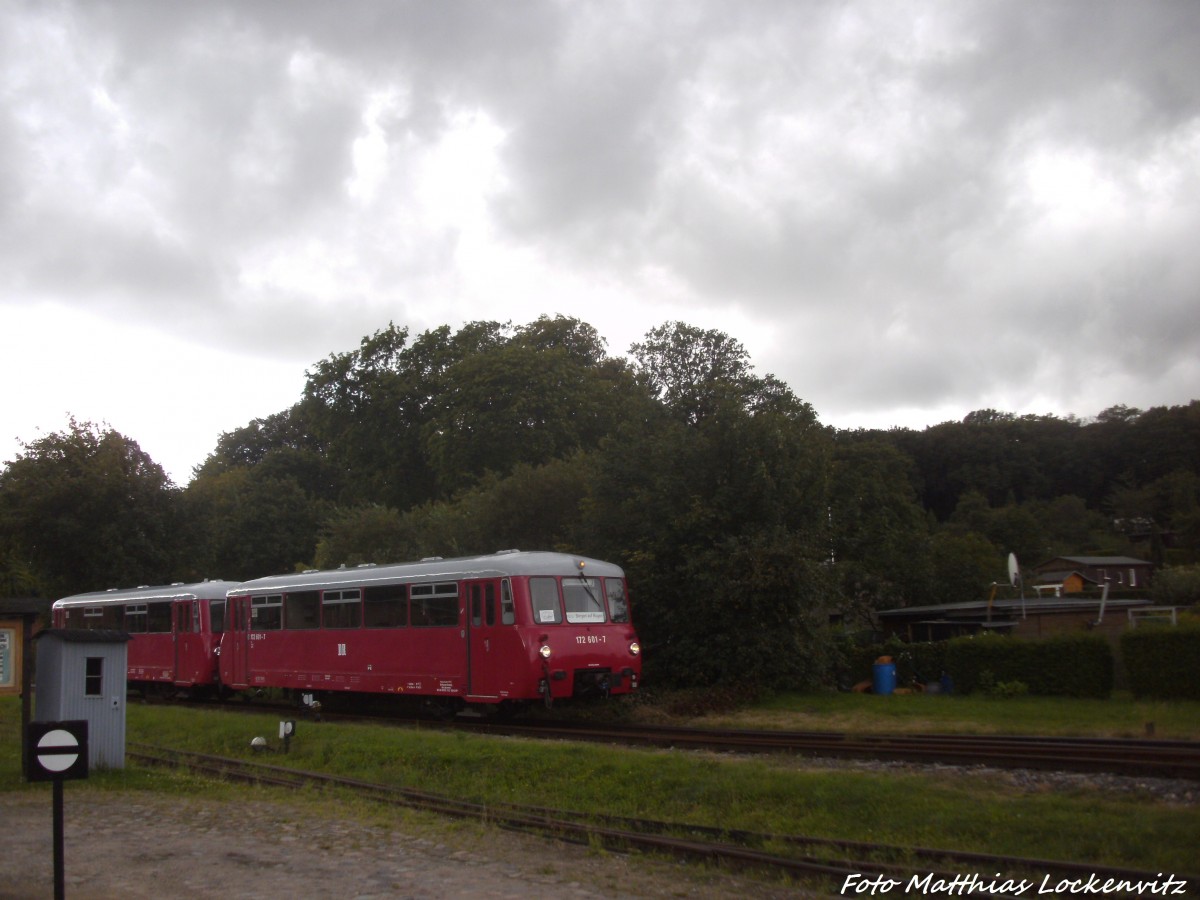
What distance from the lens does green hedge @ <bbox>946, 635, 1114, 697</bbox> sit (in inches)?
874

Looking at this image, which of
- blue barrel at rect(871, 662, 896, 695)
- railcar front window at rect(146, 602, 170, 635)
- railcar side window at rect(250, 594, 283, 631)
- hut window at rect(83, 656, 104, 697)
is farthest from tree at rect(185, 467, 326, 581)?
hut window at rect(83, 656, 104, 697)

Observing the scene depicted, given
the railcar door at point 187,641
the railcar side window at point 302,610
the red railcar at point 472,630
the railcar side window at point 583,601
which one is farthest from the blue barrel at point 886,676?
the railcar door at point 187,641

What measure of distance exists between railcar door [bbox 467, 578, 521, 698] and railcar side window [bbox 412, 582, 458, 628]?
1.69ft

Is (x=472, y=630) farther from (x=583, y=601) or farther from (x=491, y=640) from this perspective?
(x=583, y=601)

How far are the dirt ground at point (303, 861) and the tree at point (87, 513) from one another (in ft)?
88.1

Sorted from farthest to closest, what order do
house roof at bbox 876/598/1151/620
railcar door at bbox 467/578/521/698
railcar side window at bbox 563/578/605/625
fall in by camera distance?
house roof at bbox 876/598/1151/620, railcar side window at bbox 563/578/605/625, railcar door at bbox 467/578/521/698

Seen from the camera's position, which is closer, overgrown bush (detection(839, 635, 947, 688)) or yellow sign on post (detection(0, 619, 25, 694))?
yellow sign on post (detection(0, 619, 25, 694))

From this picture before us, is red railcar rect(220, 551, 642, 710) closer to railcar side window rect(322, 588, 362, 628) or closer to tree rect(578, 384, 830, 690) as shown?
railcar side window rect(322, 588, 362, 628)

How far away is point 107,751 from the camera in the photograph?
1549 cm

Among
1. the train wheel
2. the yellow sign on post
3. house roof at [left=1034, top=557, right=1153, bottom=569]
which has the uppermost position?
house roof at [left=1034, top=557, right=1153, bottom=569]

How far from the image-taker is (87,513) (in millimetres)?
37250

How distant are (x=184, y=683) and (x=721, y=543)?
14956 millimetres

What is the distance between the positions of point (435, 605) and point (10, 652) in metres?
7.04

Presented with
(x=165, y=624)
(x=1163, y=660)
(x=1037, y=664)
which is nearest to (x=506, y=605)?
(x=1037, y=664)
